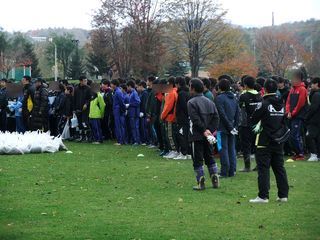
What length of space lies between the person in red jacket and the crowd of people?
0.03 m

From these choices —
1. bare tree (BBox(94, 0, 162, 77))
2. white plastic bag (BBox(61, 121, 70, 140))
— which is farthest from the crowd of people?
bare tree (BBox(94, 0, 162, 77))

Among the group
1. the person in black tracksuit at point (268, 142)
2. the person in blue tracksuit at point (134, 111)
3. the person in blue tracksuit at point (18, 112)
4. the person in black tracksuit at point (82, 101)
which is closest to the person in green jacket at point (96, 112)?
the person in black tracksuit at point (82, 101)

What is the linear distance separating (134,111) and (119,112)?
0.54m

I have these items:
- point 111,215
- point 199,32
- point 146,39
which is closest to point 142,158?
point 111,215

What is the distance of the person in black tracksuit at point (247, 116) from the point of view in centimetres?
1413

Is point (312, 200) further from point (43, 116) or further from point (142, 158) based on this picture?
point (43, 116)

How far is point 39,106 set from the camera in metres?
21.7

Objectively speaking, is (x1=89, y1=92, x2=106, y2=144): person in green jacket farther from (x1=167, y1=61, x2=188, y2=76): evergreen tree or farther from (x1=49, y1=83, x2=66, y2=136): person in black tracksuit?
(x1=167, y1=61, x2=188, y2=76): evergreen tree

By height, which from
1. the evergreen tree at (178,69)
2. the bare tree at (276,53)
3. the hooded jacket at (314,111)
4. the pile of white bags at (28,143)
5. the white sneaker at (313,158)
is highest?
the bare tree at (276,53)

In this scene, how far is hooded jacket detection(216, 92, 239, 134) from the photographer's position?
14133 mm

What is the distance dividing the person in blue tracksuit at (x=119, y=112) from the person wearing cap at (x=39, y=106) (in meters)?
2.32

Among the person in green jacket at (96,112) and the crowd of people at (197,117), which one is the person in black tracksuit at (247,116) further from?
the person in green jacket at (96,112)

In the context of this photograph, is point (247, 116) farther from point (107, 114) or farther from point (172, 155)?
point (107, 114)

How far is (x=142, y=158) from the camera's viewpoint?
18.6 m
